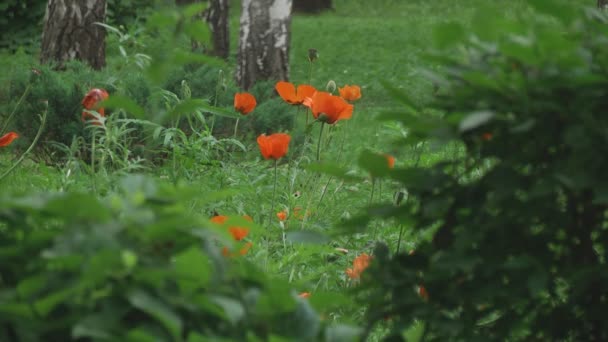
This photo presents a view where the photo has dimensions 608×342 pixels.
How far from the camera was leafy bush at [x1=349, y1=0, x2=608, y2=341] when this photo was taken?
59.6 inches

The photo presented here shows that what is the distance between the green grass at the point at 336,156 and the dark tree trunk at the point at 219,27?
4.32 feet

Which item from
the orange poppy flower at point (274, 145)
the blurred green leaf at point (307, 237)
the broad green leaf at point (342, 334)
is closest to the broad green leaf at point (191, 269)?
the broad green leaf at point (342, 334)

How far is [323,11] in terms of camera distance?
81.2ft

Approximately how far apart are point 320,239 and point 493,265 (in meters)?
0.34

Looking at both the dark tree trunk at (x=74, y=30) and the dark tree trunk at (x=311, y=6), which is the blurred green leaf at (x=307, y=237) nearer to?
the dark tree trunk at (x=74, y=30)

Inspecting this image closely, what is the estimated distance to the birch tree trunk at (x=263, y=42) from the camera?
389 inches

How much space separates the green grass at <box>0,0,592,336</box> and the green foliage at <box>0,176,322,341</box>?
0.68ft

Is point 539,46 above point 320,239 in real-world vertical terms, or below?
above

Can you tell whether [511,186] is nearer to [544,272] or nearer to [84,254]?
[544,272]

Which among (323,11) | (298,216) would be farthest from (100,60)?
(323,11)

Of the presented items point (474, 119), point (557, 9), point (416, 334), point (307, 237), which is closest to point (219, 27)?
point (416, 334)

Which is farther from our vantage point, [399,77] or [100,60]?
[399,77]

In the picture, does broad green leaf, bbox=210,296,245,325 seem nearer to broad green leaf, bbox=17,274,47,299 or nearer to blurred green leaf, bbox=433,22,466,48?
broad green leaf, bbox=17,274,47,299

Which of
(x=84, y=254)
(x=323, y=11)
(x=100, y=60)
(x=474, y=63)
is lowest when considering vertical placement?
(x=323, y=11)
